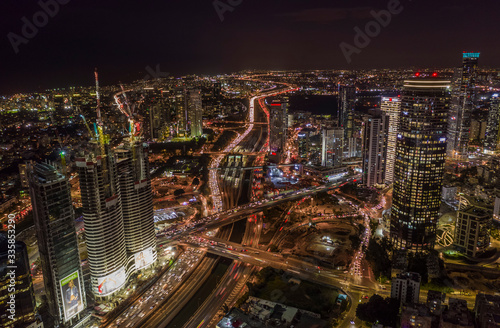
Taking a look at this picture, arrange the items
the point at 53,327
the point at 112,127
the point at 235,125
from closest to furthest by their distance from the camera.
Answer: the point at 53,327 < the point at 112,127 < the point at 235,125

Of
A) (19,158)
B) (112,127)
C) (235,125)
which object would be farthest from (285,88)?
(19,158)

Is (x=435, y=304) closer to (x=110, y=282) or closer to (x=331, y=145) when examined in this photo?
(x=110, y=282)

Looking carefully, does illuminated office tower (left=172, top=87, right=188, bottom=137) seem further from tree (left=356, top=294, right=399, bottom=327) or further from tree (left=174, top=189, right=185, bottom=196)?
tree (left=356, top=294, right=399, bottom=327)

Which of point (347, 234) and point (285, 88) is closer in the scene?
point (347, 234)

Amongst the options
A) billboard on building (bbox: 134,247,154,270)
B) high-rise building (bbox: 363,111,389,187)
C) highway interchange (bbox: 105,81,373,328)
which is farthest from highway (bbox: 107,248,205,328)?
high-rise building (bbox: 363,111,389,187)

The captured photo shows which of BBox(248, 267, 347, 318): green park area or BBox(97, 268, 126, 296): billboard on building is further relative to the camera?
BBox(97, 268, 126, 296): billboard on building

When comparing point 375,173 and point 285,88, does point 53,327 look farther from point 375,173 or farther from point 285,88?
point 285,88

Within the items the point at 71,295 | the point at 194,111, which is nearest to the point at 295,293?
the point at 71,295
